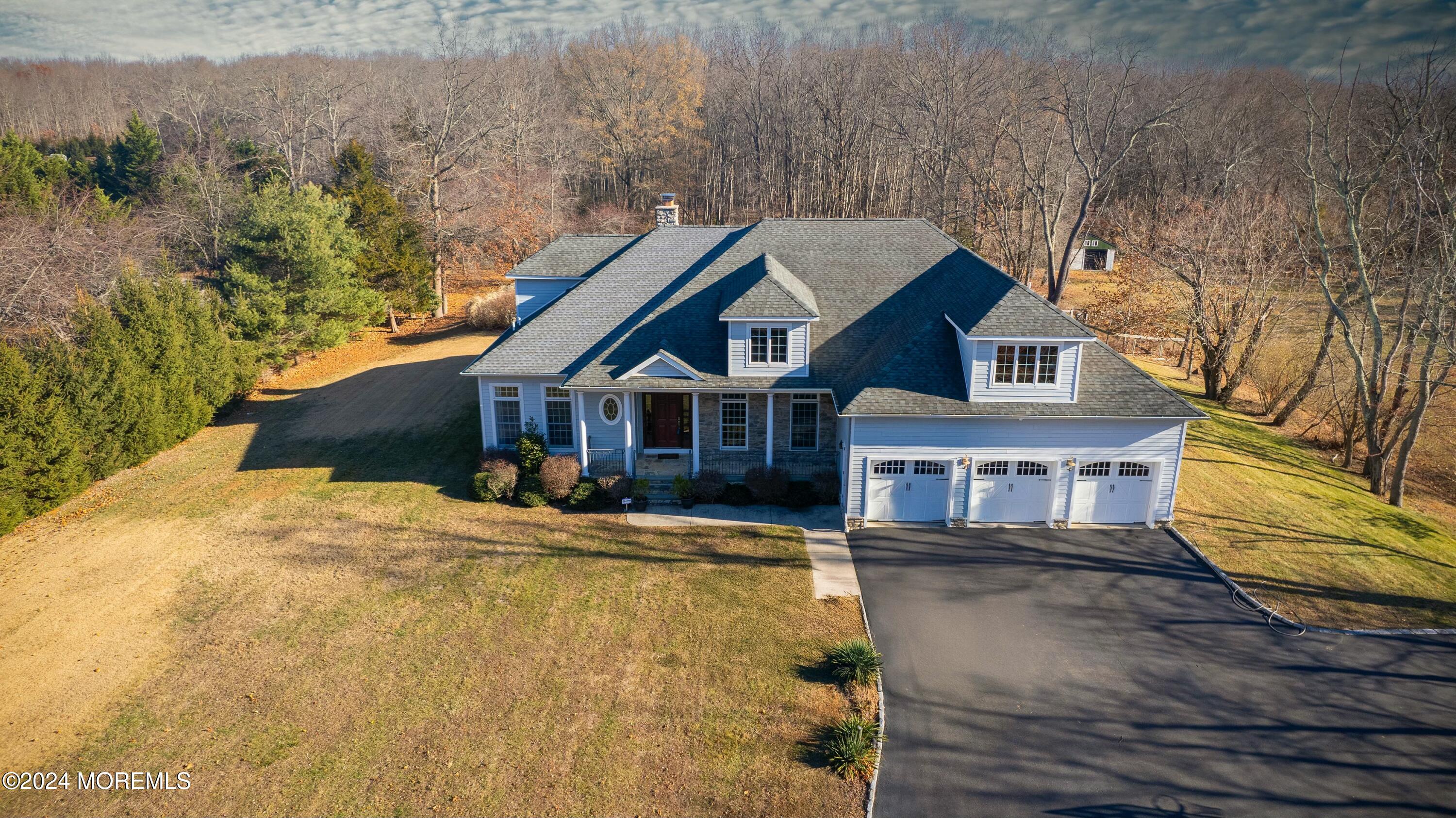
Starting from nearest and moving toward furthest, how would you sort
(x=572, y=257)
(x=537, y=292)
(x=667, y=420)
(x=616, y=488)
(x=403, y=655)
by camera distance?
1. (x=403, y=655)
2. (x=616, y=488)
3. (x=667, y=420)
4. (x=537, y=292)
5. (x=572, y=257)

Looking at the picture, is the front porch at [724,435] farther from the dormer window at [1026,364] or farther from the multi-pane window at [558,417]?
the dormer window at [1026,364]

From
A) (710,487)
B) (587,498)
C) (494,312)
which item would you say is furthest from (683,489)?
(494,312)

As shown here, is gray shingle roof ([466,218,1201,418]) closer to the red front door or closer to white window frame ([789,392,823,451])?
white window frame ([789,392,823,451])

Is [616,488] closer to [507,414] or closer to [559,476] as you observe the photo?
[559,476]

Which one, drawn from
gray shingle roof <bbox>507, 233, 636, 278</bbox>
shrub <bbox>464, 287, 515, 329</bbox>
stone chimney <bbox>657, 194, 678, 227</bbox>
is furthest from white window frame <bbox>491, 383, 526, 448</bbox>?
shrub <bbox>464, 287, 515, 329</bbox>

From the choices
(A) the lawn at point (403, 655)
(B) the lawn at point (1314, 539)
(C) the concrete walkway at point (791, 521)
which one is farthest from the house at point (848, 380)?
(A) the lawn at point (403, 655)

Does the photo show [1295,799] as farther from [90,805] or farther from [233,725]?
[90,805]
